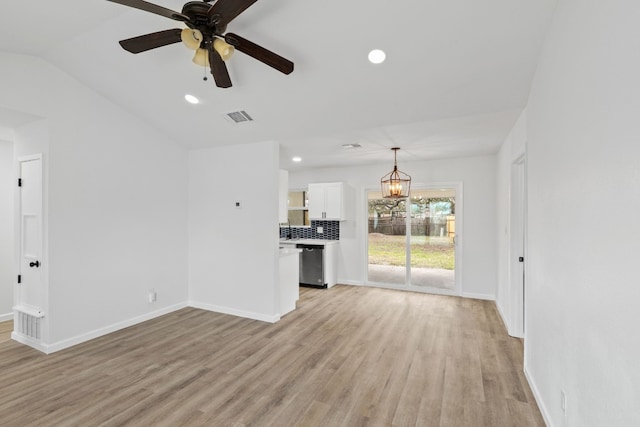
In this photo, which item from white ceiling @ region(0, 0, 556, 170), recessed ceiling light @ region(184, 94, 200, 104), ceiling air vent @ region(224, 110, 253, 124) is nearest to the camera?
white ceiling @ region(0, 0, 556, 170)

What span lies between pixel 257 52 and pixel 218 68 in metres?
0.32

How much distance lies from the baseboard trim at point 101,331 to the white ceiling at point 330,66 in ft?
8.26

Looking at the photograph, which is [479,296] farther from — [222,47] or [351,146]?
[222,47]

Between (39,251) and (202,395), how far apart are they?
98.5 inches

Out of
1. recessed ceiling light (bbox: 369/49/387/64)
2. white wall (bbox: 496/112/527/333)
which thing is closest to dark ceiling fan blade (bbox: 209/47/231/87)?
recessed ceiling light (bbox: 369/49/387/64)

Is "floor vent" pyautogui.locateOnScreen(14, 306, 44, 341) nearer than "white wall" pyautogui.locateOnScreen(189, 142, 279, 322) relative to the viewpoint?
Yes

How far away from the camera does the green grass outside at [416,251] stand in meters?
5.60

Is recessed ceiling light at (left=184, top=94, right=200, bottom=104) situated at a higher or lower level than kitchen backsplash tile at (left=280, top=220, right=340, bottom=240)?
higher

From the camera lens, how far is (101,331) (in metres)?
3.76

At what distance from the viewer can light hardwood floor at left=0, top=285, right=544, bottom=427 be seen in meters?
2.28

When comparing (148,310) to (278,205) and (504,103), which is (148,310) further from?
→ (504,103)

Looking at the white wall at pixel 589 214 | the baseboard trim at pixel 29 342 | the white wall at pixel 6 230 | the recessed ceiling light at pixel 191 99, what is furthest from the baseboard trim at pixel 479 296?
the white wall at pixel 6 230

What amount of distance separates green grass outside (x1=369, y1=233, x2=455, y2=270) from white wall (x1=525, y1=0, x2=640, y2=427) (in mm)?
3257

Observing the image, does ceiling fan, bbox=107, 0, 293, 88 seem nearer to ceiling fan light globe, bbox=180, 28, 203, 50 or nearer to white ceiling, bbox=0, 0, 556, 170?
→ ceiling fan light globe, bbox=180, 28, 203, 50
